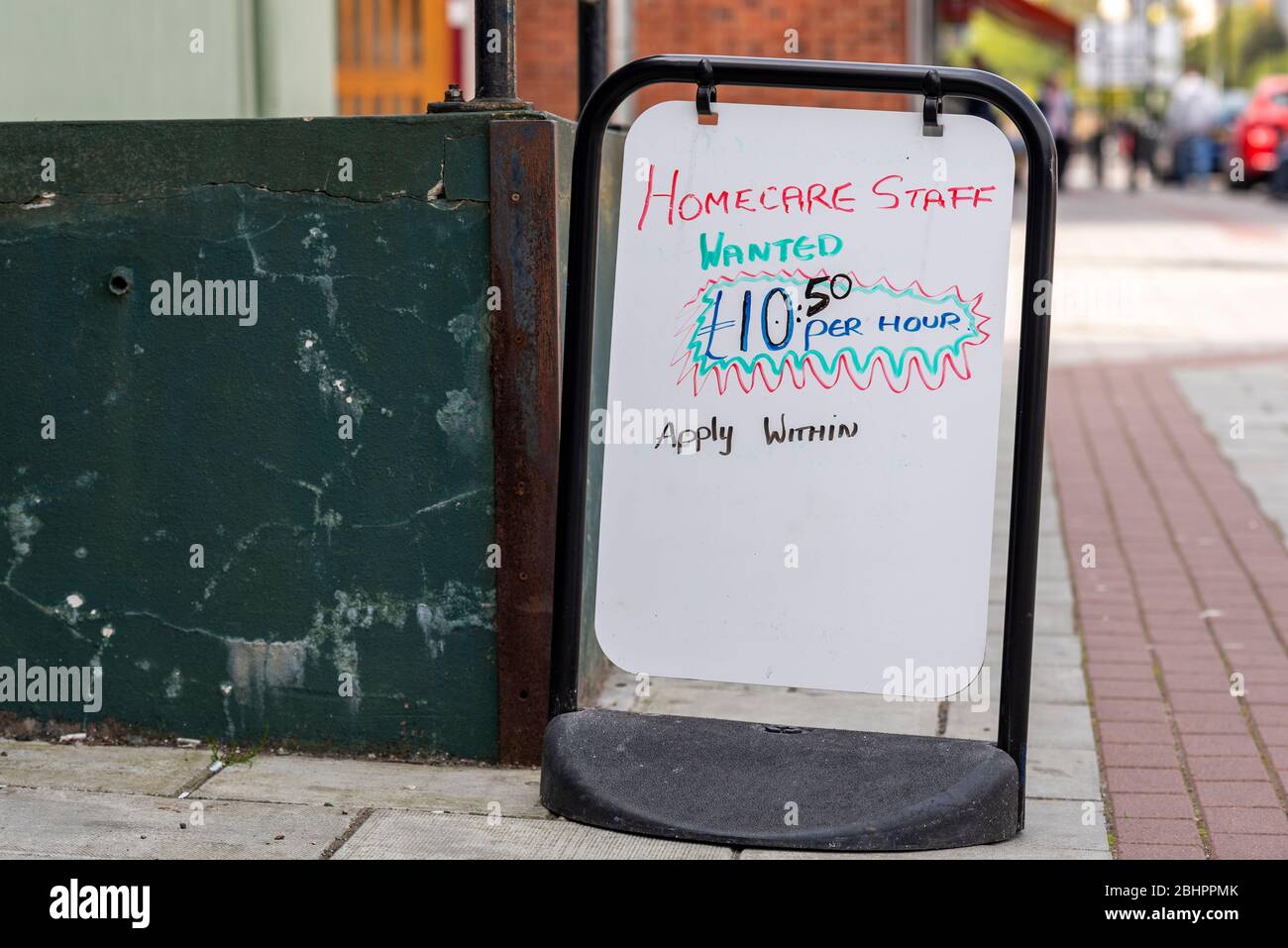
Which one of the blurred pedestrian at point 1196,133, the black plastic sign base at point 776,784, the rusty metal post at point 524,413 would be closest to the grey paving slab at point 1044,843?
the black plastic sign base at point 776,784

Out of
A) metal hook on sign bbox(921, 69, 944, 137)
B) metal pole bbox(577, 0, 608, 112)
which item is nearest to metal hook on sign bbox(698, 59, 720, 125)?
metal hook on sign bbox(921, 69, 944, 137)

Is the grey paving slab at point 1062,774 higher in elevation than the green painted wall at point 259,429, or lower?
lower

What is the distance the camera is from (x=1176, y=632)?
18.2 ft

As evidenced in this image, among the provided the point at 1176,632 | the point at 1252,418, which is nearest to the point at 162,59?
the point at 1176,632

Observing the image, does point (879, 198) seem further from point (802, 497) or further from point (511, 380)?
point (511, 380)

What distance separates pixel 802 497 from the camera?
3.82 m

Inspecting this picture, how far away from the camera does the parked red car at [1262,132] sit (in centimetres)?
3080

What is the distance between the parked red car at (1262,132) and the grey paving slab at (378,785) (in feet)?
93.5

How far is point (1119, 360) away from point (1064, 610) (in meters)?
6.24

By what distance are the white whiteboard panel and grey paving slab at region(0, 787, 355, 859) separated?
2.64 ft

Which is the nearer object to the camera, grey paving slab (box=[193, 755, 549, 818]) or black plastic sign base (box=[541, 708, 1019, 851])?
black plastic sign base (box=[541, 708, 1019, 851])

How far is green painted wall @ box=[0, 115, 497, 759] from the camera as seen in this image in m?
4.10

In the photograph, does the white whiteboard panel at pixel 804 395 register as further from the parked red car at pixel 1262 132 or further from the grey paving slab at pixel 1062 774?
the parked red car at pixel 1262 132

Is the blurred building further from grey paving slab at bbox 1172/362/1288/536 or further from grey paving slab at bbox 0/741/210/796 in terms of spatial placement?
grey paving slab at bbox 1172/362/1288/536
